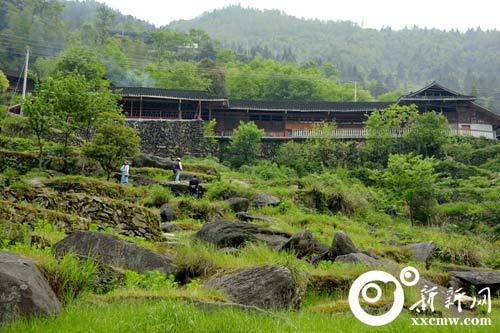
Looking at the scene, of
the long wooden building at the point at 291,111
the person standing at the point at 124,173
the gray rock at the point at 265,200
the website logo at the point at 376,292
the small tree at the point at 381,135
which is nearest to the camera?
the website logo at the point at 376,292

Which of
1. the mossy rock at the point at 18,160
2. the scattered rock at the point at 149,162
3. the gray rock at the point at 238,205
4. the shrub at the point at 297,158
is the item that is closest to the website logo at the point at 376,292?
the gray rock at the point at 238,205

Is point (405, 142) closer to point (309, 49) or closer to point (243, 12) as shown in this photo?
point (309, 49)

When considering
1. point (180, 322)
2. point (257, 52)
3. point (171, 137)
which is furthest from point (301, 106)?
point (257, 52)

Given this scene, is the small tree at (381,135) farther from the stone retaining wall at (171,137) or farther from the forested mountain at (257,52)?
the forested mountain at (257,52)

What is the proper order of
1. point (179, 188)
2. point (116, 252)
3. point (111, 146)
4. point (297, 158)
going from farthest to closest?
point (297, 158)
point (179, 188)
point (111, 146)
point (116, 252)

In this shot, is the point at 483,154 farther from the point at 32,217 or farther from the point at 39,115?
the point at 32,217

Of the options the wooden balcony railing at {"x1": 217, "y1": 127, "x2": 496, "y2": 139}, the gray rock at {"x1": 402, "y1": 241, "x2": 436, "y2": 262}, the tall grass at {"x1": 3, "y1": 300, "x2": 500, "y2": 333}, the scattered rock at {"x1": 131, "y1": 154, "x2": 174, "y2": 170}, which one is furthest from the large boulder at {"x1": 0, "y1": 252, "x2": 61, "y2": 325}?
the wooden balcony railing at {"x1": 217, "y1": 127, "x2": 496, "y2": 139}

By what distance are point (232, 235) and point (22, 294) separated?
6034 millimetres

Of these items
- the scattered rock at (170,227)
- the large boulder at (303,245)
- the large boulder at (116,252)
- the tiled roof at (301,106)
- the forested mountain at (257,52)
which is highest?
the forested mountain at (257,52)

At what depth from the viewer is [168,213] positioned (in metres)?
17.0

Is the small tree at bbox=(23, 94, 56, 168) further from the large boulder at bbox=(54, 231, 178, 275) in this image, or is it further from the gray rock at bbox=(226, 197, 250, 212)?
the large boulder at bbox=(54, 231, 178, 275)

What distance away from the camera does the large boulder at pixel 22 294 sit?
514cm

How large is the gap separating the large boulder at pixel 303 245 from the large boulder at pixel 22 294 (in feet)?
18.3

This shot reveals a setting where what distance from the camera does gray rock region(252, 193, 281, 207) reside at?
21.3 m
